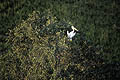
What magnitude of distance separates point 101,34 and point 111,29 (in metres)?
0.41

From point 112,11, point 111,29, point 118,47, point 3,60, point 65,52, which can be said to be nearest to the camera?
point 65,52

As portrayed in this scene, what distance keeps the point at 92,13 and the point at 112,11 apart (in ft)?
2.06

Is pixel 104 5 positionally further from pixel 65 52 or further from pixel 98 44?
pixel 65 52

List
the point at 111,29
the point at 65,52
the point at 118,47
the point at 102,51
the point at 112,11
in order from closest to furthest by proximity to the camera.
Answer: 1. the point at 65,52
2. the point at 102,51
3. the point at 118,47
4. the point at 111,29
5. the point at 112,11

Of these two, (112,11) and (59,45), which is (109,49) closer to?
(112,11)

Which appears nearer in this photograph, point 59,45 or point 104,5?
point 59,45

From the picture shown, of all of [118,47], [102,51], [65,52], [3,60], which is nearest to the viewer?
[65,52]

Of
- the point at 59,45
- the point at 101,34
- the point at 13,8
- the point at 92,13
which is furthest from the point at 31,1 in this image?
the point at 59,45

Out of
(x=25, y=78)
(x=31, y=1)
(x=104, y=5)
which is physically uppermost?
(x=31, y=1)

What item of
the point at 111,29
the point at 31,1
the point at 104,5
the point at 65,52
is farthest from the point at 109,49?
the point at 31,1

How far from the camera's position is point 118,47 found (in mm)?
4539

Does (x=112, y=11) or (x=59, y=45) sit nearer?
(x=59, y=45)

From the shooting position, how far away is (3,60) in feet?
11.0

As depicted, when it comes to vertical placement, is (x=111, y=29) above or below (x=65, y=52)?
below
